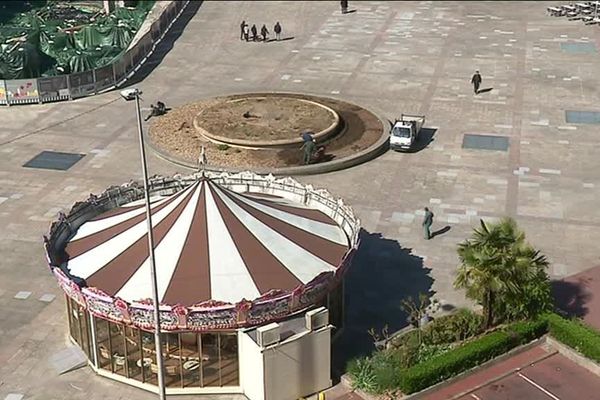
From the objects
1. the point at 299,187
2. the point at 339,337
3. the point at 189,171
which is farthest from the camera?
the point at 189,171

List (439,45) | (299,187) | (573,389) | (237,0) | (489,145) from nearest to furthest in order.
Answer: (573,389) → (299,187) → (489,145) → (439,45) → (237,0)

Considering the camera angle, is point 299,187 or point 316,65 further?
point 316,65

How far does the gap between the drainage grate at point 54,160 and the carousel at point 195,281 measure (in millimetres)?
14627

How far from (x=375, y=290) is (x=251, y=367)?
803 cm

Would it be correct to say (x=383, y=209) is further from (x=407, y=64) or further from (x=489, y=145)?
(x=407, y=64)

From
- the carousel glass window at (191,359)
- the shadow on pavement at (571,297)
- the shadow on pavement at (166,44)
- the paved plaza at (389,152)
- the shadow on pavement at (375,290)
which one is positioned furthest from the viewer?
the shadow on pavement at (166,44)

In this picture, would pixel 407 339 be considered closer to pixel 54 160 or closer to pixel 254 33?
pixel 54 160

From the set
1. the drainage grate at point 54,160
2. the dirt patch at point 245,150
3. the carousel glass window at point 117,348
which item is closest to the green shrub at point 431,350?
the carousel glass window at point 117,348

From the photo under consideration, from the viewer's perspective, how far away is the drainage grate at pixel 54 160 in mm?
44188

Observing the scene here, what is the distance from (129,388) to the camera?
27.5 meters

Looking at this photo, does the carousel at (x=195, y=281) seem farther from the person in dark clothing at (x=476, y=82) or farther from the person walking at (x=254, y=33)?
the person walking at (x=254, y=33)

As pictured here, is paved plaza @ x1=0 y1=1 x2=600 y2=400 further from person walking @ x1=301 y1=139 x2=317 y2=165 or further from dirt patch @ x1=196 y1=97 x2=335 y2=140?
dirt patch @ x1=196 y1=97 x2=335 y2=140

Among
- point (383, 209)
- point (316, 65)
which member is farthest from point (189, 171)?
point (316, 65)

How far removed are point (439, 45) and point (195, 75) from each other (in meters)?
18.9
